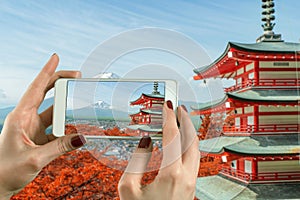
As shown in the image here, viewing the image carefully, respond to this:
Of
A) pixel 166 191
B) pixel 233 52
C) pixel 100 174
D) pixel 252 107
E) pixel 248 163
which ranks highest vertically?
pixel 233 52

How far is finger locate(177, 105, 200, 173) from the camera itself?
0.23 meters

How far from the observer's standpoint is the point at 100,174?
2443 millimetres

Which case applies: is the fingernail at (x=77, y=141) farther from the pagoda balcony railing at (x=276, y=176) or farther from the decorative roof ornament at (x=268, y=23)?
the decorative roof ornament at (x=268, y=23)

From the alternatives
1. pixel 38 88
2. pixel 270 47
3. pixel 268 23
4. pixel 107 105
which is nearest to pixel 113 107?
pixel 107 105

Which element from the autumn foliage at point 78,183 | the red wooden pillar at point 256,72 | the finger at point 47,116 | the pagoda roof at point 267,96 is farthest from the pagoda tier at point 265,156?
the finger at point 47,116

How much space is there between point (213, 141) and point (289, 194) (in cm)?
166

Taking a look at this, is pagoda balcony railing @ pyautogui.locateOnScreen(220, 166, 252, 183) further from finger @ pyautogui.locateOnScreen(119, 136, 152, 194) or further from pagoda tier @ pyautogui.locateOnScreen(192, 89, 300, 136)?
finger @ pyautogui.locateOnScreen(119, 136, 152, 194)

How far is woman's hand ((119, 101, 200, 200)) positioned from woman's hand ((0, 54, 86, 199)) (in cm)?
7

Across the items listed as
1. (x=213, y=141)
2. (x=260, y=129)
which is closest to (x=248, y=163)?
(x=260, y=129)

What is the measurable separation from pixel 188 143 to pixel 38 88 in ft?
0.52

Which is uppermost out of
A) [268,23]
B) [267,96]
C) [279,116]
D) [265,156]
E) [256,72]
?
[268,23]

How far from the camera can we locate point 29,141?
0.98ft

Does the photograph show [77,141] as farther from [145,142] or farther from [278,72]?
[278,72]

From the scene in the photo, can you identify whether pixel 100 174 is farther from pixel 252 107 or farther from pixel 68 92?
pixel 68 92
